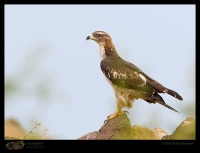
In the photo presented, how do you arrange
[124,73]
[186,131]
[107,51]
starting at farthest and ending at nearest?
[107,51]
[124,73]
[186,131]

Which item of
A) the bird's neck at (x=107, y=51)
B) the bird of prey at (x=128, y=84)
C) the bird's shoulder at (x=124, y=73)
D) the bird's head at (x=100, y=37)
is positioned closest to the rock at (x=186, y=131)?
the bird of prey at (x=128, y=84)

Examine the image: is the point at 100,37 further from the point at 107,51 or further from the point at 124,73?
the point at 124,73

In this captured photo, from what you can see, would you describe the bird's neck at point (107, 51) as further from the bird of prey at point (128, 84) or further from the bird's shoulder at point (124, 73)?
the bird's shoulder at point (124, 73)

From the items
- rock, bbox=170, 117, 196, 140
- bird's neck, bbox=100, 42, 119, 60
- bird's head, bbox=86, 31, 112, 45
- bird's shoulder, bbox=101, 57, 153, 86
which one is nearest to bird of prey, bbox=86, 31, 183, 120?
bird's shoulder, bbox=101, 57, 153, 86

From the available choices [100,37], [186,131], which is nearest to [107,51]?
[100,37]

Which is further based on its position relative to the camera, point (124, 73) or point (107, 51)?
point (107, 51)

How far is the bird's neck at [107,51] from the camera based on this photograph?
8148 millimetres

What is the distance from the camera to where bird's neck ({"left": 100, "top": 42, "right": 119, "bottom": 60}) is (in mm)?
8148

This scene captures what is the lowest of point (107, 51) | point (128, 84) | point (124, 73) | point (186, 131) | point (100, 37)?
point (186, 131)

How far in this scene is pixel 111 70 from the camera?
760cm

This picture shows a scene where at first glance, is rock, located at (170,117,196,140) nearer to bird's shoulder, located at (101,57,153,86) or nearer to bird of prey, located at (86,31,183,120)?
bird of prey, located at (86,31,183,120)

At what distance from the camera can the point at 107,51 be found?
8188 millimetres
